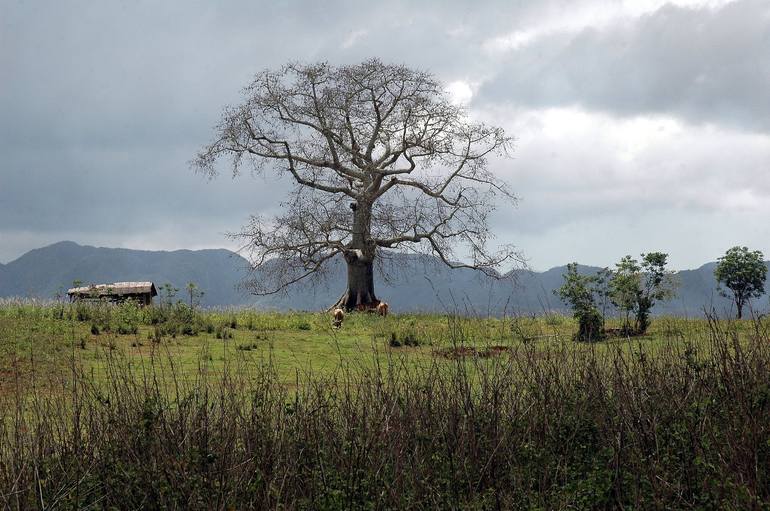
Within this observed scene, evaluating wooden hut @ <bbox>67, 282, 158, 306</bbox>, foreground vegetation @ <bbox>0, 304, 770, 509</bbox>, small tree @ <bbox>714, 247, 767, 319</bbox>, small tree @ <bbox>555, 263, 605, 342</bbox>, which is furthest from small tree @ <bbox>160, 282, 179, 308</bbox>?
small tree @ <bbox>714, 247, 767, 319</bbox>

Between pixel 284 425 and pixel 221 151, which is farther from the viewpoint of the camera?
pixel 221 151

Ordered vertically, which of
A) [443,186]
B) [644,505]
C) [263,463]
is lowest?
[644,505]

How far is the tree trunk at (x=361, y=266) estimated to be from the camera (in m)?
29.0

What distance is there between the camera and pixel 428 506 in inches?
209

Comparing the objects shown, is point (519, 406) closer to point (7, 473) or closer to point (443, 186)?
point (7, 473)

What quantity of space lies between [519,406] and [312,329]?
14842 millimetres

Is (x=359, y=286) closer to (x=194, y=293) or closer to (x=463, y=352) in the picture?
(x=194, y=293)

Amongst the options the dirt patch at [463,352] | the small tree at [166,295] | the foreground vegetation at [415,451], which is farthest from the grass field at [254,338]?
the foreground vegetation at [415,451]

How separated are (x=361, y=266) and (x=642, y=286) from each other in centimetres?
1144

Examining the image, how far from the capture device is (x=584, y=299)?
1933 centimetres

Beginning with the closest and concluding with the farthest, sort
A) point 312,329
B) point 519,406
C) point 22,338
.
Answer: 1. point 519,406
2. point 22,338
3. point 312,329

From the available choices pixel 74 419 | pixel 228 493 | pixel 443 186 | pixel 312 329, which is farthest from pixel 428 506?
pixel 443 186

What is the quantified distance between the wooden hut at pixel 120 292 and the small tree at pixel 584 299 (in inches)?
520

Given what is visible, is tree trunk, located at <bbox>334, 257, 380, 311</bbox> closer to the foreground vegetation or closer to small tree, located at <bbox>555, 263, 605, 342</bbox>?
small tree, located at <bbox>555, 263, 605, 342</bbox>
